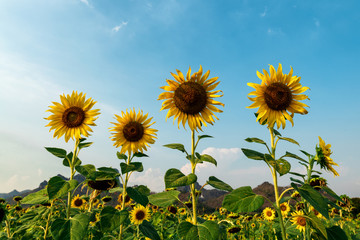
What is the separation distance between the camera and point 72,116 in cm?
417

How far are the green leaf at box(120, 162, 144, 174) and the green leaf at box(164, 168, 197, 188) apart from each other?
0.77 meters

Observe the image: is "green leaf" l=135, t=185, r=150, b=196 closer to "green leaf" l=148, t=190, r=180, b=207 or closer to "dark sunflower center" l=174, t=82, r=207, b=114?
"green leaf" l=148, t=190, r=180, b=207

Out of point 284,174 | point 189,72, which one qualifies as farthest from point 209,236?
point 189,72

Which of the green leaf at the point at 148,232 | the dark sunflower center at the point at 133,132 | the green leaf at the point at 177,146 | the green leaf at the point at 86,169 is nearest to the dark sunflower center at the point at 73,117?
the dark sunflower center at the point at 133,132

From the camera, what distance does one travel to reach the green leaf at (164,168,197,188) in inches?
99.6

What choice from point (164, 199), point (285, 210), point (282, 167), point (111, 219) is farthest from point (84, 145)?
point (285, 210)

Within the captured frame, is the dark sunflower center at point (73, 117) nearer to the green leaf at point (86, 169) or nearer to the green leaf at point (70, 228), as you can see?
the green leaf at point (86, 169)

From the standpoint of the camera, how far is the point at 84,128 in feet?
13.1

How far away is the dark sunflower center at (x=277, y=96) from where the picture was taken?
333 centimetres

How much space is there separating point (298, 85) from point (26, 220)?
4.63 metres

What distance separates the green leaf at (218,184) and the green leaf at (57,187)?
1.70 m

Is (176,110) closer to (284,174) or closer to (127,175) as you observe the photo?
(127,175)

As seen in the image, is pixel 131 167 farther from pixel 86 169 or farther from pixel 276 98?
pixel 276 98

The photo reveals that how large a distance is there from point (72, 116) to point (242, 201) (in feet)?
9.88
